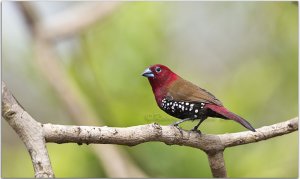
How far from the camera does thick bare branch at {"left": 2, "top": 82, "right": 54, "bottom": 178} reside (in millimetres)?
1823

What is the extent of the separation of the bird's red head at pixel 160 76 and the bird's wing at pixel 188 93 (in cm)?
3

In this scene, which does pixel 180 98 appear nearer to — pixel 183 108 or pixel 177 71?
pixel 183 108

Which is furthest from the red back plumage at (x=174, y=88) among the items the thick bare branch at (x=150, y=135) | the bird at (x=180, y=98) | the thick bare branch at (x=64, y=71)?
the thick bare branch at (x=64, y=71)

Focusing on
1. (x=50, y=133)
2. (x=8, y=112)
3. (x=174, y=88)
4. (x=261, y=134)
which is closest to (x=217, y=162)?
(x=261, y=134)

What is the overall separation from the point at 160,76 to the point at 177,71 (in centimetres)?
67

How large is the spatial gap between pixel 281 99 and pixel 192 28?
2.41 feet

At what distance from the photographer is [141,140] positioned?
1.96 metres

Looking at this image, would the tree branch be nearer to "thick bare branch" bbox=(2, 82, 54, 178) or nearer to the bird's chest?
"thick bare branch" bbox=(2, 82, 54, 178)

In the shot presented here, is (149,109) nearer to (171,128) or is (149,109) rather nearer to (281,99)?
(171,128)

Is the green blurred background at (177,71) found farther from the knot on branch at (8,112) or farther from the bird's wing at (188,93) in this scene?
the knot on branch at (8,112)

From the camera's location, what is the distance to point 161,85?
238cm

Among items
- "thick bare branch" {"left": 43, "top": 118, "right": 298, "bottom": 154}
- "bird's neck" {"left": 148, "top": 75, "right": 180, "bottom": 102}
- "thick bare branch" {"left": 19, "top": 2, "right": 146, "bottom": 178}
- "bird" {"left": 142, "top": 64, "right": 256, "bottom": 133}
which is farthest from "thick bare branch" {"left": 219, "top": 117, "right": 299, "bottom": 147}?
"thick bare branch" {"left": 19, "top": 2, "right": 146, "bottom": 178}

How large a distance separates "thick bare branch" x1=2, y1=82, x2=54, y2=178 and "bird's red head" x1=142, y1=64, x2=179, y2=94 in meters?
0.63

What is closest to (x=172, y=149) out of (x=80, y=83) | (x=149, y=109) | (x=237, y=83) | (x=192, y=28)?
(x=149, y=109)
